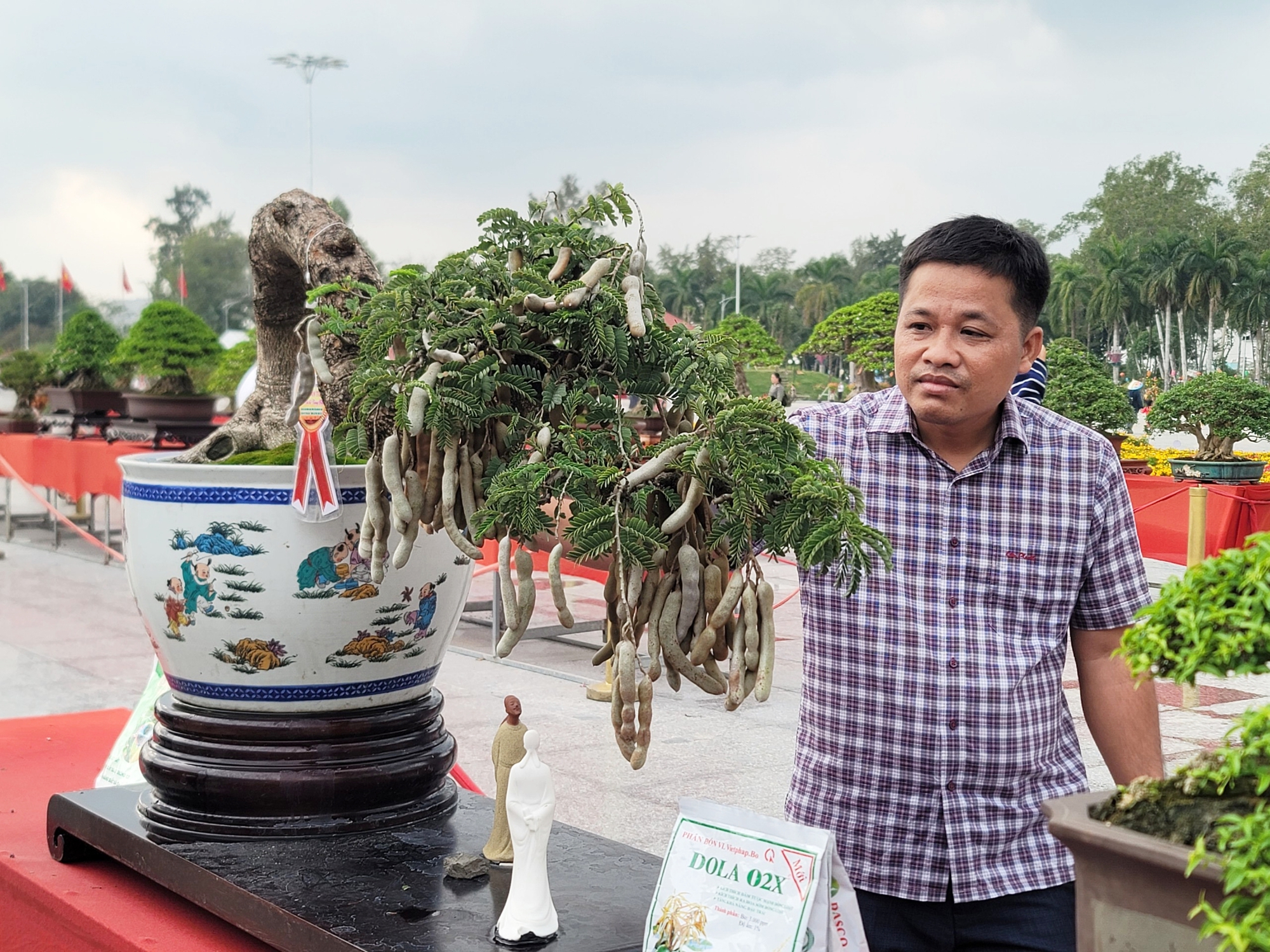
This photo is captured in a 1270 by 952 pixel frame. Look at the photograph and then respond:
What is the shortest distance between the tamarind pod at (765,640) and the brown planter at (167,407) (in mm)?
7483

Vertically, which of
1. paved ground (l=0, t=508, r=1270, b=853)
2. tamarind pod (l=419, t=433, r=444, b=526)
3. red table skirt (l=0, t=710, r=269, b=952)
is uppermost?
tamarind pod (l=419, t=433, r=444, b=526)

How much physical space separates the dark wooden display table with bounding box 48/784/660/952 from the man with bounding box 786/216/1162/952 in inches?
12.6

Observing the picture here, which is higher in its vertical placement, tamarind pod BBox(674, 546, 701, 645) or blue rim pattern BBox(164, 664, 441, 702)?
Answer: tamarind pod BBox(674, 546, 701, 645)

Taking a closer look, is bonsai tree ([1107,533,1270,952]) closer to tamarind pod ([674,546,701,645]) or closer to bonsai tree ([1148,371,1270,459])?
tamarind pod ([674,546,701,645])

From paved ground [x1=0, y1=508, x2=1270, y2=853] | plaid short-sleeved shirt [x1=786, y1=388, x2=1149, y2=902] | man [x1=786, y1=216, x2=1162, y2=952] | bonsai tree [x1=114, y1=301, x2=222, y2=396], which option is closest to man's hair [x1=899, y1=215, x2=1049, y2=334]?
man [x1=786, y1=216, x2=1162, y2=952]

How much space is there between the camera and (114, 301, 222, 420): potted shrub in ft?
26.7

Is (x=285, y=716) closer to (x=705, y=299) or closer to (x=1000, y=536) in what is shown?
(x=1000, y=536)

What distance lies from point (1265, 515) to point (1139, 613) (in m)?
6.96

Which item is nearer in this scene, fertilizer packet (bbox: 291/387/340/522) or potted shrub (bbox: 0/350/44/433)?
fertilizer packet (bbox: 291/387/340/522)

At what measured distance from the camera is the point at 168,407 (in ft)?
26.6

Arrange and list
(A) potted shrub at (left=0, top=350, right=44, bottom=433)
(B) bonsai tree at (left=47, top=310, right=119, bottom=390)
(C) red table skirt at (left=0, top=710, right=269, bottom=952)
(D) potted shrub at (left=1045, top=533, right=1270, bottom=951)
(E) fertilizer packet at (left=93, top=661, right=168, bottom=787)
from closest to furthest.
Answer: (D) potted shrub at (left=1045, top=533, right=1270, bottom=951) < (C) red table skirt at (left=0, top=710, right=269, bottom=952) < (E) fertilizer packet at (left=93, top=661, right=168, bottom=787) < (B) bonsai tree at (left=47, top=310, right=119, bottom=390) < (A) potted shrub at (left=0, top=350, right=44, bottom=433)

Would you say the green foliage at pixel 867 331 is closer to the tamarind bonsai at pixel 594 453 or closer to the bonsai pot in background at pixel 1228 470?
the bonsai pot in background at pixel 1228 470

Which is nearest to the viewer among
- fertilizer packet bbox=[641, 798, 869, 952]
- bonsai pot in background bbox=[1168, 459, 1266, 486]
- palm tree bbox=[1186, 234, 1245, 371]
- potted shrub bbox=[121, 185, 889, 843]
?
fertilizer packet bbox=[641, 798, 869, 952]

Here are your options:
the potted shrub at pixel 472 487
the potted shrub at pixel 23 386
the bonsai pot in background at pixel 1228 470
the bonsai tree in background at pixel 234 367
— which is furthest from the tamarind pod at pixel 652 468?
the bonsai tree in background at pixel 234 367
